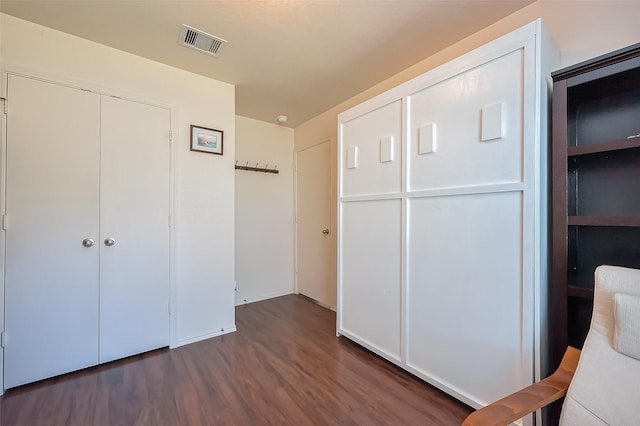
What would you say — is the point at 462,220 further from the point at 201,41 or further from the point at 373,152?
the point at 201,41

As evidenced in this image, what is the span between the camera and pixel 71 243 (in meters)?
2.01

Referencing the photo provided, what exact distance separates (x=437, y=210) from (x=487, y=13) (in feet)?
4.56

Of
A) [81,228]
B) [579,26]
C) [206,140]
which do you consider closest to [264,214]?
[206,140]

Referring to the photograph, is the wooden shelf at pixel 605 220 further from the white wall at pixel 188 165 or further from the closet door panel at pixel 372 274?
the white wall at pixel 188 165

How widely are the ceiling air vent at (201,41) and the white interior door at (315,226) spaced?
1.73m

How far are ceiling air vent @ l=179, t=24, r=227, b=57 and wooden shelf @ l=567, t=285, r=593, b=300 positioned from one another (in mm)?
2763

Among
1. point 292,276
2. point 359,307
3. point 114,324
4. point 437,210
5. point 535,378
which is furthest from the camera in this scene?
point 292,276

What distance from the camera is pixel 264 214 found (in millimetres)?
3840

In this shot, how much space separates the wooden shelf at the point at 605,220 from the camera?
112 centimetres

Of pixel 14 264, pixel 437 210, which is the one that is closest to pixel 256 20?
pixel 437 210

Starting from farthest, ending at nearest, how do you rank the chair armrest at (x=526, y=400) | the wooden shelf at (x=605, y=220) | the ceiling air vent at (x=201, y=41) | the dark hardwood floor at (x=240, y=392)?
1. the ceiling air vent at (x=201, y=41)
2. the dark hardwood floor at (x=240, y=392)
3. the wooden shelf at (x=605, y=220)
4. the chair armrest at (x=526, y=400)

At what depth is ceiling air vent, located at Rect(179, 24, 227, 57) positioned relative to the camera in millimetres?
1965

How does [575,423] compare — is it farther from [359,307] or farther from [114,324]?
[114,324]

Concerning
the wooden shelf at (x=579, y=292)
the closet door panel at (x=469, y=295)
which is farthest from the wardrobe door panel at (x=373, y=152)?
the wooden shelf at (x=579, y=292)
